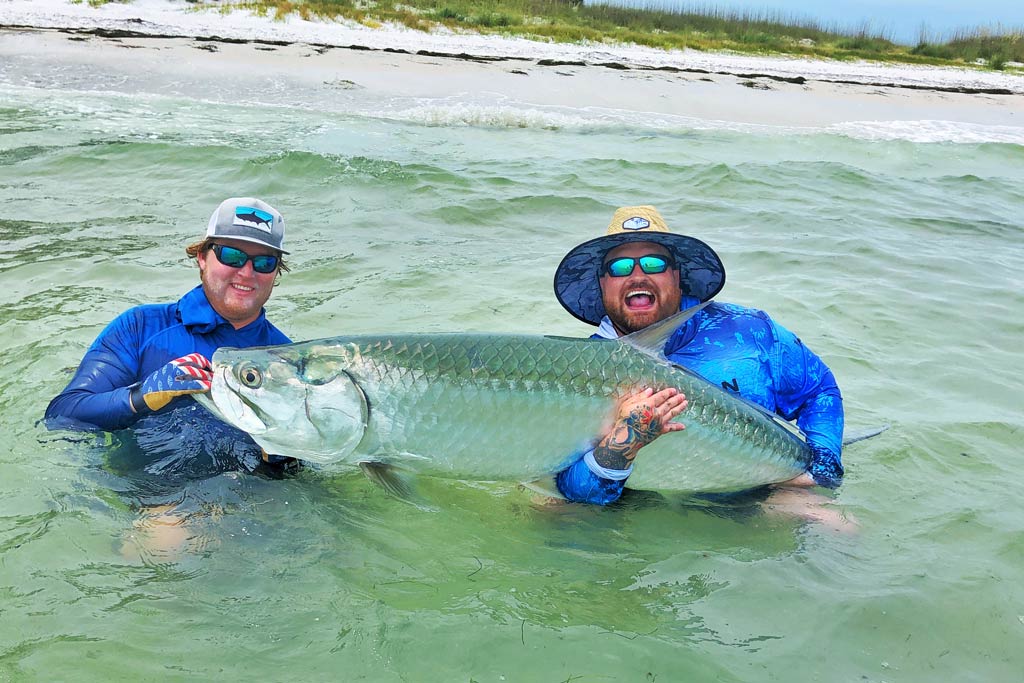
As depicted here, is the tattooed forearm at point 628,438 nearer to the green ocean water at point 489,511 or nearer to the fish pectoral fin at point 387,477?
the green ocean water at point 489,511

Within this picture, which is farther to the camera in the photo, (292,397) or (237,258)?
(237,258)

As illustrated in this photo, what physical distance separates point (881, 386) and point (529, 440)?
13.2 ft

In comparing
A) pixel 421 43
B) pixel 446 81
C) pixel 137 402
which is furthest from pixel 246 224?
pixel 421 43

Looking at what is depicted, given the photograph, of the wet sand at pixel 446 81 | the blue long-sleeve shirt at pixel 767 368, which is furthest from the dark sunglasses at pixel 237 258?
the wet sand at pixel 446 81

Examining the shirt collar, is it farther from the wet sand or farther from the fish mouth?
the wet sand

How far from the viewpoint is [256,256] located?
4305 millimetres

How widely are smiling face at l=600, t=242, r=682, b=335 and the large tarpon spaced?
66 cm

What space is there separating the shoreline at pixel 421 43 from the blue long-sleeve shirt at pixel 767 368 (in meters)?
22.4

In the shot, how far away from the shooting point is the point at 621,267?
4250 millimetres

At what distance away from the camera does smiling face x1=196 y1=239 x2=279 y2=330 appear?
14.1ft

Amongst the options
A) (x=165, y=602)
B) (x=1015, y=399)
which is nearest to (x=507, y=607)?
(x=165, y=602)

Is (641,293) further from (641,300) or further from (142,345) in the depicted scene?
(142,345)

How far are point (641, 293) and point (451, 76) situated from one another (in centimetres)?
1945

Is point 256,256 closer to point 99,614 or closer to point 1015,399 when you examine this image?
point 99,614
